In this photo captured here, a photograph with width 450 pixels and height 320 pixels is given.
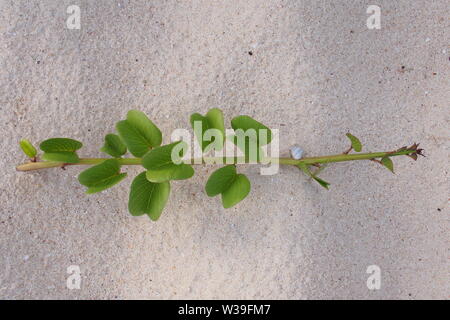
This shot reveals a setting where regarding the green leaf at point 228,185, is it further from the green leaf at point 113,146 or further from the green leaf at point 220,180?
the green leaf at point 113,146

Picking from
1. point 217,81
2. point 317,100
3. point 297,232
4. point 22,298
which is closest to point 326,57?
point 317,100

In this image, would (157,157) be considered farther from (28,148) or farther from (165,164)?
(28,148)

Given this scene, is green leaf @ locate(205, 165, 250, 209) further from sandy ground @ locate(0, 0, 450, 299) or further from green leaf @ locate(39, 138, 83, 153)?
green leaf @ locate(39, 138, 83, 153)

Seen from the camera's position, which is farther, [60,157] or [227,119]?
[227,119]

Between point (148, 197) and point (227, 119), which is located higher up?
point (227, 119)

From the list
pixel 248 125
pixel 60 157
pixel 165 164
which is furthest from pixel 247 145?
pixel 60 157

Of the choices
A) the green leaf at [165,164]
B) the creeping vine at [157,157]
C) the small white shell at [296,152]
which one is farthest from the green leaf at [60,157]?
the small white shell at [296,152]
